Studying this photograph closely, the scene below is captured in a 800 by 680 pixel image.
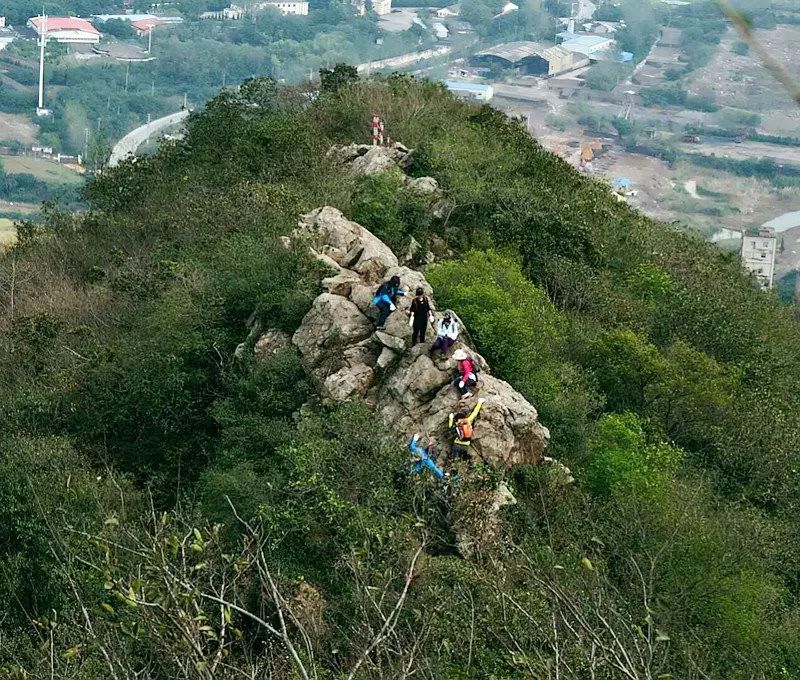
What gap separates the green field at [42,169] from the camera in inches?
3358

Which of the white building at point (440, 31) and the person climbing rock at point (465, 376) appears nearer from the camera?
the person climbing rock at point (465, 376)

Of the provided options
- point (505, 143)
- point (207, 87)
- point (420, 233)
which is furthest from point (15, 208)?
point (420, 233)

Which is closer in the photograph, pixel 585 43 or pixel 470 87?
pixel 470 87

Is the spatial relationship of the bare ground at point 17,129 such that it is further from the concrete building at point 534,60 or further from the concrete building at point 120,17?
the concrete building at point 534,60

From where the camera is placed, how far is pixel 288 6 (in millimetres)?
134000

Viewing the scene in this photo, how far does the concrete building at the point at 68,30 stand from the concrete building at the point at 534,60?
52.3m

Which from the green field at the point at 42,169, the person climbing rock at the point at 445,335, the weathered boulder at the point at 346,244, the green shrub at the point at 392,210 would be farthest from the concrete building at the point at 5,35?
the person climbing rock at the point at 445,335

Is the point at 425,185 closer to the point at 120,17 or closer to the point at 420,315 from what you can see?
the point at 420,315

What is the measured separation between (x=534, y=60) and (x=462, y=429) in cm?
6277

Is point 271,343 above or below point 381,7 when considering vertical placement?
above

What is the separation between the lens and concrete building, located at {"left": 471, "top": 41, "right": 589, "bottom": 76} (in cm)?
7562

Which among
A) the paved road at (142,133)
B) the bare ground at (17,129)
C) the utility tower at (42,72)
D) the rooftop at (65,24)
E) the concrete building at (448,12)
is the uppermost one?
the concrete building at (448,12)

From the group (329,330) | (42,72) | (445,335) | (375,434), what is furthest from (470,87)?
(42,72)

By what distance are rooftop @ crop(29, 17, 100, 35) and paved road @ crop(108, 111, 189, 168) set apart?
32099mm
